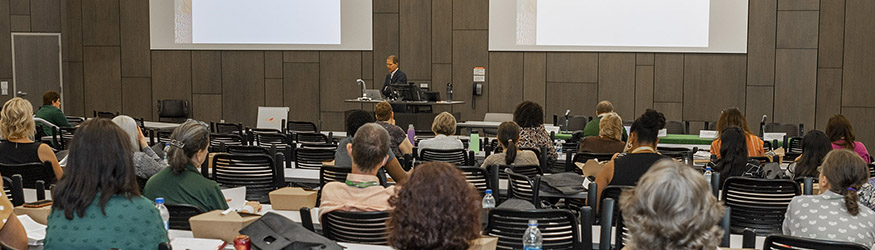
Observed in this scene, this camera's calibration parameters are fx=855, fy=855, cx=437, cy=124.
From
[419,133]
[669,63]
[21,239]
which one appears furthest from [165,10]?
[21,239]

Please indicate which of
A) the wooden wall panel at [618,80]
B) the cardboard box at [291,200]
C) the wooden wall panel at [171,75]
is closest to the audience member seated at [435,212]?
the cardboard box at [291,200]

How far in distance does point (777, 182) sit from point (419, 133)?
17.4ft

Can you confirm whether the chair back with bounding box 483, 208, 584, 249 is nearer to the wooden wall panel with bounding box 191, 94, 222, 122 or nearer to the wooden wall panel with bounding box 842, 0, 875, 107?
the wooden wall panel with bounding box 842, 0, 875, 107

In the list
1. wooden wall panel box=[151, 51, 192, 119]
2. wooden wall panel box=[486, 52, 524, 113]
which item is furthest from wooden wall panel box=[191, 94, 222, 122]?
wooden wall panel box=[486, 52, 524, 113]

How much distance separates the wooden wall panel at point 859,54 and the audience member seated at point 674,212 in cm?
1244

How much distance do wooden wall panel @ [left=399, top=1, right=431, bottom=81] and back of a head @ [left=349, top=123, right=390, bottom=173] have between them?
10.7 m

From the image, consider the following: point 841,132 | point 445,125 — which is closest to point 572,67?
point 445,125

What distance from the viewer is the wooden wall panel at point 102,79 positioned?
54.2 feet

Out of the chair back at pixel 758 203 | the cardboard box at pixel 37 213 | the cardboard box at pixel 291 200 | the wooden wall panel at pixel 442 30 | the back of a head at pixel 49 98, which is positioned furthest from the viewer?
the wooden wall panel at pixel 442 30

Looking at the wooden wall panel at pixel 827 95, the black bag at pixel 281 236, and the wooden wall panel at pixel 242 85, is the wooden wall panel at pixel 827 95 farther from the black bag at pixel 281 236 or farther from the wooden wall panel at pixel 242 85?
the black bag at pixel 281 236

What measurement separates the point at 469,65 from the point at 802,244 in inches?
457

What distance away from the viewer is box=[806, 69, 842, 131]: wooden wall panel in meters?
13.6

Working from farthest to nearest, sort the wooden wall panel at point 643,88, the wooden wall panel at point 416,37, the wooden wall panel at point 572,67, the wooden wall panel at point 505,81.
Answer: the wooden wall panel at point 416,37
the wooden wall panel at point 505,81
the wooden wall panel at point 572,67
the wooden wall panel at point 643,88

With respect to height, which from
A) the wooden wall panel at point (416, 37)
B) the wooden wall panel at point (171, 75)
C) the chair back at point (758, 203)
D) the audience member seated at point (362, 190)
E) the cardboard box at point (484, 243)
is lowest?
the chair back at point (758, 203)
